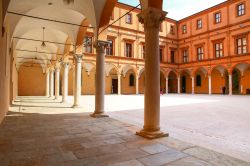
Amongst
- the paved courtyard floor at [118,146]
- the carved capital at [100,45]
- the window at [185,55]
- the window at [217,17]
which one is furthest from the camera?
the window at [185,55]

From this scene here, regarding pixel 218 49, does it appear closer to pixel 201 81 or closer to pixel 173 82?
pixel 201 81

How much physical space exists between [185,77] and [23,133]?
3247cm

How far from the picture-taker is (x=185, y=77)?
34.7m

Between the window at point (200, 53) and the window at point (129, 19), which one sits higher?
the window at point (129, 19)

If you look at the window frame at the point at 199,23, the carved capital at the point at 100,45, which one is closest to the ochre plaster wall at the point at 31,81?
the carved capital at the point at 100,45

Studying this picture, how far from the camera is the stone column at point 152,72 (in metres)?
4.84

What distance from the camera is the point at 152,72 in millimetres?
4871

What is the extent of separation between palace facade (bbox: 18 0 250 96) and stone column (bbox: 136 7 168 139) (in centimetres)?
1780

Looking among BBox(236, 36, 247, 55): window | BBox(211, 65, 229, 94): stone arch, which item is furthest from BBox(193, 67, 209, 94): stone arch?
BBox(236, 36, 247, 55): window

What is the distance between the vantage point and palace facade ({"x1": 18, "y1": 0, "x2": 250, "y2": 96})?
977 inches

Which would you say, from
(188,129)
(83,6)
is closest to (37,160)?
(188,129)

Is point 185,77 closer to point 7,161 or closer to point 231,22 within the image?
point 231,22

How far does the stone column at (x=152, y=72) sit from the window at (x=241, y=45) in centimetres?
2380

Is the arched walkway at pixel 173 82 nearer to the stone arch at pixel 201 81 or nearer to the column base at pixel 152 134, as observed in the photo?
the stone arch at pixel 201 81
